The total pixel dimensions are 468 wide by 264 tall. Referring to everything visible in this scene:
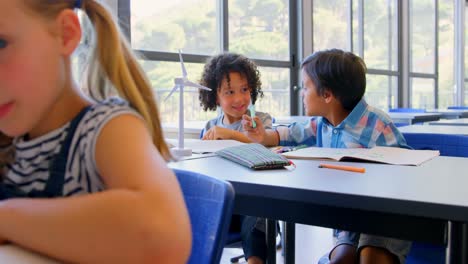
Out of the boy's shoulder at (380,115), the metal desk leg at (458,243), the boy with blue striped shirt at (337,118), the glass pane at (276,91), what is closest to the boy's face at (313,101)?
the boy with blue striped shirt at (337,118)

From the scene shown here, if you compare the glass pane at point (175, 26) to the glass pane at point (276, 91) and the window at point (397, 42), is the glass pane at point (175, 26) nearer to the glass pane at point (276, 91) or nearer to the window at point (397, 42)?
the glass pane at point (276, 91)

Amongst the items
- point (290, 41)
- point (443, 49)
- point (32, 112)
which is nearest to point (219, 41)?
point (290, 41)

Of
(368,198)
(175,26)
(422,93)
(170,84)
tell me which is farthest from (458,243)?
(422,93)

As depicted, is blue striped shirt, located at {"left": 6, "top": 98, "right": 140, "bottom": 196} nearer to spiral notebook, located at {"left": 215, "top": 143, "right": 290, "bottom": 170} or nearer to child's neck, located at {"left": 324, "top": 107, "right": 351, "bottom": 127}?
spiral notebook, located at {"left": 215, "top": 143, "right": 290, "bottom": 170}

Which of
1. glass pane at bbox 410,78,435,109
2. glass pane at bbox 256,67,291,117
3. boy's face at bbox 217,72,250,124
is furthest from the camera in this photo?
glass pane at bbox 410,78,435,109

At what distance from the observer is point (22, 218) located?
568 millimetres

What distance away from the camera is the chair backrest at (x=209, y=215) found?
68 centimetres

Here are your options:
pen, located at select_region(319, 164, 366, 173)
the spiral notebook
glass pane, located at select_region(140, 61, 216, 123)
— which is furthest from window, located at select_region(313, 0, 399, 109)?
pen, located at select_region(319, 164, 366, 173)

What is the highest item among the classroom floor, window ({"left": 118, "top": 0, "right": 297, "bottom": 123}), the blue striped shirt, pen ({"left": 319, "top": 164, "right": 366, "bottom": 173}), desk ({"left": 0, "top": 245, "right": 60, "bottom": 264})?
window ({"left": 118, "top": 0, "right": 297, "bottom": 123})

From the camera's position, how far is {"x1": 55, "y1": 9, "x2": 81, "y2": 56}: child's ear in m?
0.63

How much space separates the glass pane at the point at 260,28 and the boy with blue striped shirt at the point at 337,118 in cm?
213

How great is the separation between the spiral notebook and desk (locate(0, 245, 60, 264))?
669 millimetres

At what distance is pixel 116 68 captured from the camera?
0.71m

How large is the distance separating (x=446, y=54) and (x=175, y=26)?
7.02 m
